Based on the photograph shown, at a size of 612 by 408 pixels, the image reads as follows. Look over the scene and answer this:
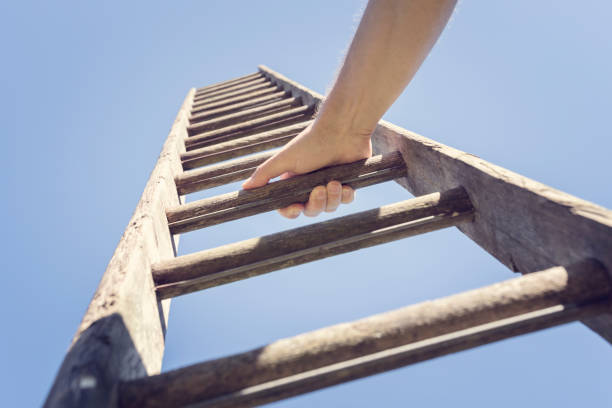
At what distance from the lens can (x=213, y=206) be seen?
139cm

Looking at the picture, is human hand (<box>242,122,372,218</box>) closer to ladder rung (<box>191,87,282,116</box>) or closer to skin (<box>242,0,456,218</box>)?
skin (<box>242,0,456,218</box>)

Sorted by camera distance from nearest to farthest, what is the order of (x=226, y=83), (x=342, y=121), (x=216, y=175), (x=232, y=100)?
(x=342, y=121), (x=216, y=175), (x=232, y=100), (x=226, y=83)

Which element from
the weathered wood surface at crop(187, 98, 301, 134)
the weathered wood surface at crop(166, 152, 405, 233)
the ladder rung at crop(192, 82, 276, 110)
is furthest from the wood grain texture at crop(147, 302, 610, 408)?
the ladder rung at crop(192, 82, 276, 110)

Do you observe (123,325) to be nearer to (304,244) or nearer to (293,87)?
(304,244)

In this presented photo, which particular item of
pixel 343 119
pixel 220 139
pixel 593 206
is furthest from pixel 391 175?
pixel 220 139

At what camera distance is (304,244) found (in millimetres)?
1095

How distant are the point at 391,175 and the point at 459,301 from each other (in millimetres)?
842

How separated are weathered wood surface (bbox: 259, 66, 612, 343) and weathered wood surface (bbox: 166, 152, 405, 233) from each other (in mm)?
147

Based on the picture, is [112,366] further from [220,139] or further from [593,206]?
[220,139]

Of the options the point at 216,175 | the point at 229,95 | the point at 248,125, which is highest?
the point at 229,95

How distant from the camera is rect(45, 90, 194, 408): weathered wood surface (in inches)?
25.8

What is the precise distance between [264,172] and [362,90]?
1.53ft

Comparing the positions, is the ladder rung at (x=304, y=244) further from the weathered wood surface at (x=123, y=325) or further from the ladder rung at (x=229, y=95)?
the ladder rung at (x=229, y=95)

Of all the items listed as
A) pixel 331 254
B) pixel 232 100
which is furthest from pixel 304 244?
pixel 232 100
